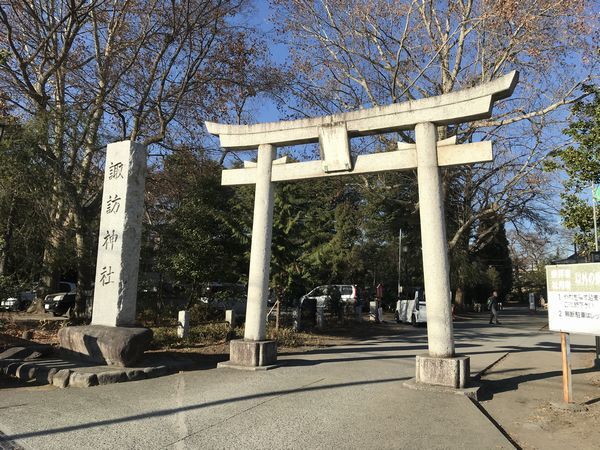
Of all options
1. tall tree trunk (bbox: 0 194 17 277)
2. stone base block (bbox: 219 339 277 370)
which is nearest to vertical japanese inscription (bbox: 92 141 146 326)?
stone base block (bbox: 219 339 277 370)

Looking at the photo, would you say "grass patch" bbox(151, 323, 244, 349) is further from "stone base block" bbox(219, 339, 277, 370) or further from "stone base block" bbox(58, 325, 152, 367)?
"stone base block" bbox(219, 339, 277, 370)

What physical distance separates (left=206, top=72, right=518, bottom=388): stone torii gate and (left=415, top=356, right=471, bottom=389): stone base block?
0.02 metres

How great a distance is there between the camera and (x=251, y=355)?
29.0 feet

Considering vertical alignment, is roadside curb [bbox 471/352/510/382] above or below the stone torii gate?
below

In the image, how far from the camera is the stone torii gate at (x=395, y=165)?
742cm

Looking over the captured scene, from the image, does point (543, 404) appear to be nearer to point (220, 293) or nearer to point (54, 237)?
point (220, 293)

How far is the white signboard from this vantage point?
6562mm

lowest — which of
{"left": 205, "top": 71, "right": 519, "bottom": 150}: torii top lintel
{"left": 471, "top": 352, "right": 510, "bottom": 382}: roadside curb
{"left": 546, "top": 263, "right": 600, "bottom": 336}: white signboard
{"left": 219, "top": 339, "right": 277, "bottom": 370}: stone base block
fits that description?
{"left": 471, "top": 352, "right": 510, "bottom": 382}: roadside curb

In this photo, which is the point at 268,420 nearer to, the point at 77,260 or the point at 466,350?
the point at 466,350

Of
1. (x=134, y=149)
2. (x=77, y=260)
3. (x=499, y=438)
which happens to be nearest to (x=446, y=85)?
(x=134, y=149)

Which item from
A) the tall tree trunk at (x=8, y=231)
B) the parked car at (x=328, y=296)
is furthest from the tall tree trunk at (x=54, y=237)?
the parked car at (x=328, y=296)

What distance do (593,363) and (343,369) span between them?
20.6ft

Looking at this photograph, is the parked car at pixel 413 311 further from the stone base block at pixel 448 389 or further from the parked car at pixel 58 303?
the parked car at pixel 58 303

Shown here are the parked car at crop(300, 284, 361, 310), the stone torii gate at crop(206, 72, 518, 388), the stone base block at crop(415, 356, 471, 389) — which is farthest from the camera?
the parked car at crop(300, 284, 361, 310)
